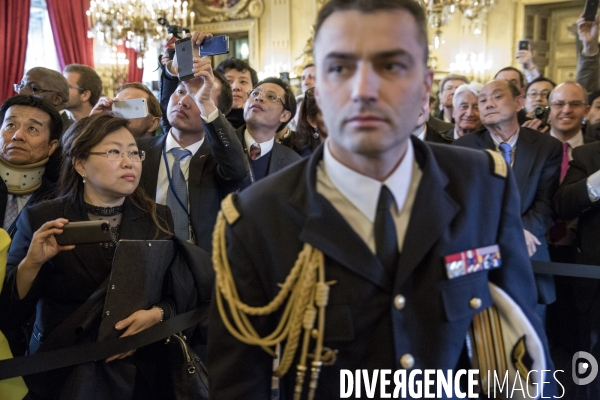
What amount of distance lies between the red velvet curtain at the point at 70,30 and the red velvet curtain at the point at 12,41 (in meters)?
0.71

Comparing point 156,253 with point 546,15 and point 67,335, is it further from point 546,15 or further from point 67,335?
point 546,15

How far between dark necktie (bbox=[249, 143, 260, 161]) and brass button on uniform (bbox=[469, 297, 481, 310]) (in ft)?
7.15

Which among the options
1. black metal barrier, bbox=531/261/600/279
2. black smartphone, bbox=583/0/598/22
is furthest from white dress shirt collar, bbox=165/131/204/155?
black smartphone, bbox=583/0/598/22

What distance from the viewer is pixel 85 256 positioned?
2.15m

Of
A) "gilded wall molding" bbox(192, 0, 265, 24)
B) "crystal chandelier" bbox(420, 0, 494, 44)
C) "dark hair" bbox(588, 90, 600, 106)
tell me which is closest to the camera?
"dark hair" bbox(588, 90, 600, 106)

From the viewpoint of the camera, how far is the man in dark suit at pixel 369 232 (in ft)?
3.74

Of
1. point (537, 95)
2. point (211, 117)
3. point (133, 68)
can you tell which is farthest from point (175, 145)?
point (133, 68)

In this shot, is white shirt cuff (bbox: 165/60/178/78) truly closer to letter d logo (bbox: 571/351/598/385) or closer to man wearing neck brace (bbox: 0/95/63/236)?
man wearing neck brace (bbox: 0/95/63/236)

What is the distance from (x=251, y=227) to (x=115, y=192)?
1.21 meters

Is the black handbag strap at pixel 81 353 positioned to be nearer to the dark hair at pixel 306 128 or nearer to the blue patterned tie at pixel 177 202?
the blue patterned tie at pixel 177 202

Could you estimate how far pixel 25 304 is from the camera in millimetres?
2084

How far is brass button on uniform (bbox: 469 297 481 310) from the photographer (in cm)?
126

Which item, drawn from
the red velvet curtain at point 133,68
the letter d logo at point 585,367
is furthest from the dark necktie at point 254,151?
the red velvet curtain at point 133,68

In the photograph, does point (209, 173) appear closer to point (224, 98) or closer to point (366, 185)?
point (224, 98)
